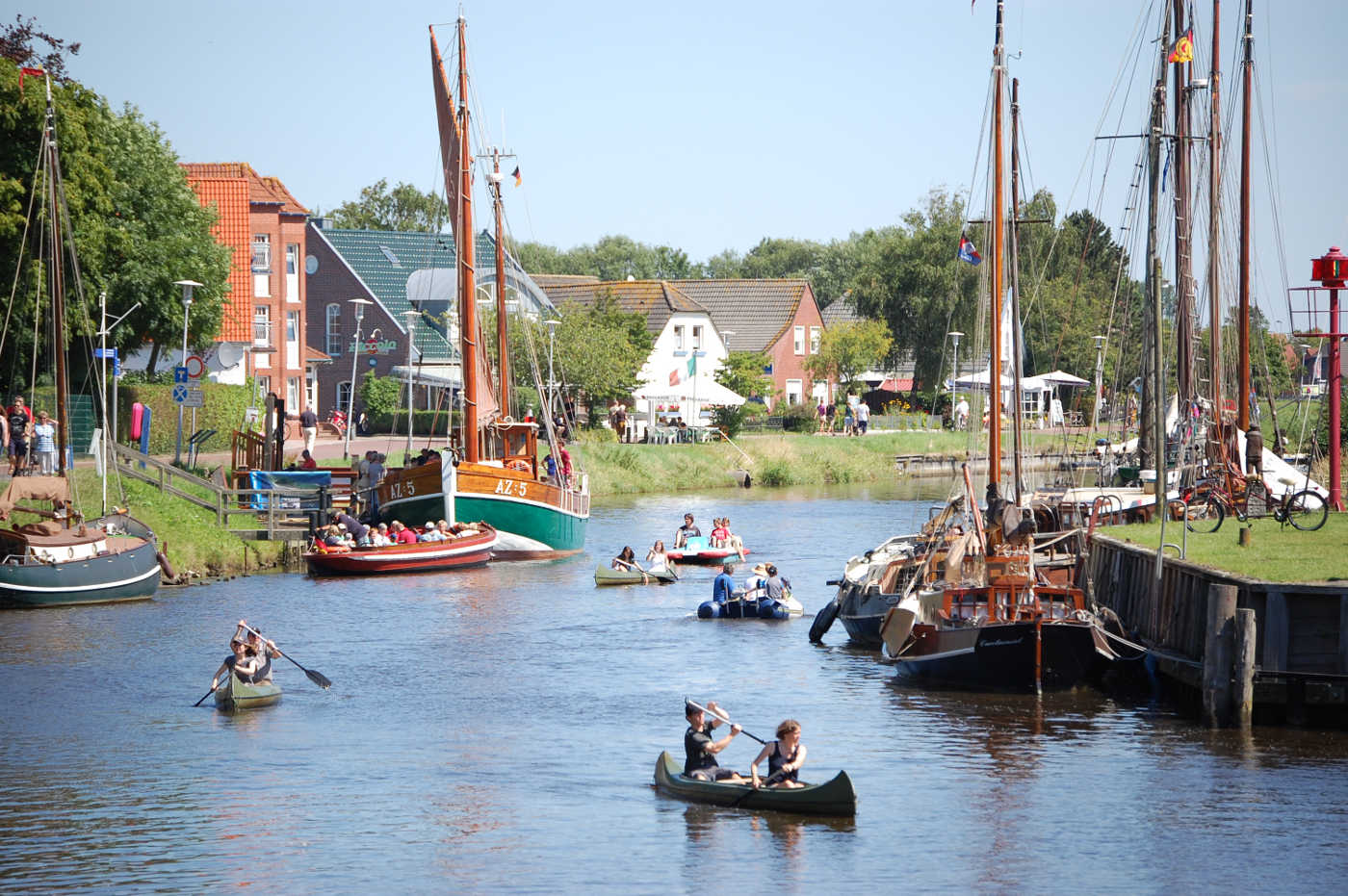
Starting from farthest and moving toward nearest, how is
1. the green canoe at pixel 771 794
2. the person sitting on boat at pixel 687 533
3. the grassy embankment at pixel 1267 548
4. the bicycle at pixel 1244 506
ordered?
1. the person sitting on boat at pixel 687 533
2. the bicycle at pixel 1244 506
3. the grassy embankment at pixel 1267 548
4. the green canoe at pixel 771 794

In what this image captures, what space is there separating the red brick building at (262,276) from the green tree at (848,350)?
3818 cm

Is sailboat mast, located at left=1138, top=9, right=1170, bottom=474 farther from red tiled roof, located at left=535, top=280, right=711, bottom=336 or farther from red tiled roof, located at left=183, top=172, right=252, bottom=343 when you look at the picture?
red tiled roof, located at left=535, top=280, right=711, bottom=336

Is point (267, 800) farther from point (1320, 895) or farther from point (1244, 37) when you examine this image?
point (1244, 37)

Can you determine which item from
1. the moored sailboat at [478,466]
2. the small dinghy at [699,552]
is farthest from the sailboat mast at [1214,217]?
the moored sailboat at [478,466]

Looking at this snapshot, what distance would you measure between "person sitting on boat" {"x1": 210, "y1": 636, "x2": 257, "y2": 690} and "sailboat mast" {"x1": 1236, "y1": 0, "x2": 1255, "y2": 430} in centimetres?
2560

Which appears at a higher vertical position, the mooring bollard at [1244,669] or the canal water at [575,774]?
the mooring bollard at [1244,669]

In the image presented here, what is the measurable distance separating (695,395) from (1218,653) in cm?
6211

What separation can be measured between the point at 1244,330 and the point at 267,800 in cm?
2919

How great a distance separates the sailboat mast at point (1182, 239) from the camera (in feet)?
120

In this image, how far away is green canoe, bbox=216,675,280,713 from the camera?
28.8m

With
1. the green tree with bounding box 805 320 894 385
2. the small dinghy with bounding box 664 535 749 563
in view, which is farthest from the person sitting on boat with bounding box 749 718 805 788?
the green tree with bounding box 805 320 894 385

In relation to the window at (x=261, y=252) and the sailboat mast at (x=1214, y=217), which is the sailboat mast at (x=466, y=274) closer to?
the sailboat mast at (x=1214, y=217)

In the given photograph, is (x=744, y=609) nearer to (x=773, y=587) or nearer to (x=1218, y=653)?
(x=773, y=587)

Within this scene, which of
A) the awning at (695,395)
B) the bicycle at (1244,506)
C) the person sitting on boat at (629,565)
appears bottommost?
the person sitting on boat at (629,565)
